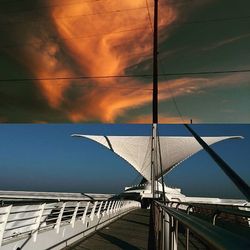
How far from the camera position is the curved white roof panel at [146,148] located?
60156 mm

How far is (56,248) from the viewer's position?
9648 millimetres

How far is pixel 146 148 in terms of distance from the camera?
2501 inches

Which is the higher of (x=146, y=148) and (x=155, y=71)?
(x=146, y=148)

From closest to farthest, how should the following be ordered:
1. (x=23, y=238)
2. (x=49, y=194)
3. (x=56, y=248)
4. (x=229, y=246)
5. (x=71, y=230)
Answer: (x=229, y=246) → (x=23, y=238) → (x=56, y=248) → (x=71, y=230) → (x=49, y=194)

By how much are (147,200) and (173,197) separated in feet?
15.2

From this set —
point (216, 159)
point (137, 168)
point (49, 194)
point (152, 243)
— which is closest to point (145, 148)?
point (137, 168)

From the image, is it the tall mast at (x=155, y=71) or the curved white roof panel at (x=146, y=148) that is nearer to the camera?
the tall mast at (x=155, y=71)

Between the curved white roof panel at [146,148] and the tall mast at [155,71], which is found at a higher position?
the curved white roof panel at [146,148]

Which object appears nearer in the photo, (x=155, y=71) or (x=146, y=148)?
(x=155, y=71)

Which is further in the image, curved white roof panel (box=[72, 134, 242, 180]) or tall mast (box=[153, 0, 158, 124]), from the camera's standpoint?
curved white roof panel (box=[72, 134, 242, 180])

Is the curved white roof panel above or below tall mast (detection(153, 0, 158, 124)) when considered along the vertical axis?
above

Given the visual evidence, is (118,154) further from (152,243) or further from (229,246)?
(229,246)

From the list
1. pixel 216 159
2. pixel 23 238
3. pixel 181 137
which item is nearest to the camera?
pixel 216 159

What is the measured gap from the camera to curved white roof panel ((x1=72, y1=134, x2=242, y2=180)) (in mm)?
60156
